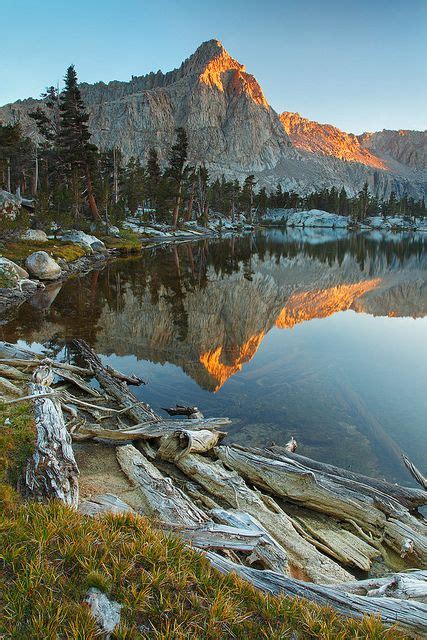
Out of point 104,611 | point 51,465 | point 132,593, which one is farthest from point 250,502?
point 104,611

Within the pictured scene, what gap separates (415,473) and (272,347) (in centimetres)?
1131

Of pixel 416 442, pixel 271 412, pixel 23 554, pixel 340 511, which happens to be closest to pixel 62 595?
pixel 23 554

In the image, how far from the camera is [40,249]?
39844 millimetres

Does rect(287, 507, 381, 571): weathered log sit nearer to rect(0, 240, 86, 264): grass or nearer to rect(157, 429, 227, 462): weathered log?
rect(157, 429, 227, 462): weathered log

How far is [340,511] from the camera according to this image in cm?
864

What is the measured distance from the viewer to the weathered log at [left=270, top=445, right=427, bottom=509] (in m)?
9.19

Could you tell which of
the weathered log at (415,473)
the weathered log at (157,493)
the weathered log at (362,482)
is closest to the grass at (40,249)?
the weathered log at (157,493)

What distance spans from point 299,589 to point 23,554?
A: 3311 millimetres

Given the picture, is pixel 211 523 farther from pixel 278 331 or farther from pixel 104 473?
pixel 278 331

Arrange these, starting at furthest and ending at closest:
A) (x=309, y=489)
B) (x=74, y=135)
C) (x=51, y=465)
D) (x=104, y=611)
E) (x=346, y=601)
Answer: (x=74, y=135) < (x=309, y=489) < (x=51, y=465) < (x=346, y=601) < (x=104, y=611)

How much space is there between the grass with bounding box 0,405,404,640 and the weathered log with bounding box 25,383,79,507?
1536mm

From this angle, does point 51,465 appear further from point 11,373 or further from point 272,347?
point 272,347

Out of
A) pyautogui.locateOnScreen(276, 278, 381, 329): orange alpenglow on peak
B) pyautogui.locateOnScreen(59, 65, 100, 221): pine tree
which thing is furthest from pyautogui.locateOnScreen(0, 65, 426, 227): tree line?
pyautogui.locateOnScreen(276, 278, 381, 329): orange alpenglow on peak

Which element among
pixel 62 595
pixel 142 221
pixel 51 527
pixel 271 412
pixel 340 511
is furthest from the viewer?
pixel 142 221
